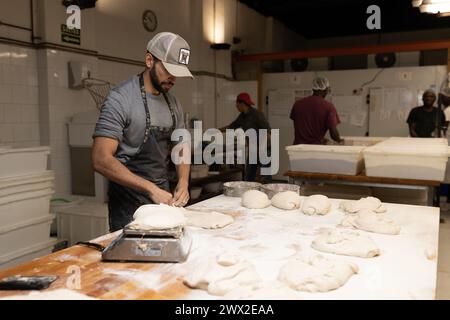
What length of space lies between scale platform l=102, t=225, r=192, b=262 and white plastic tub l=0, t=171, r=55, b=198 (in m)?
1.78

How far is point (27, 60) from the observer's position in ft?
12.7

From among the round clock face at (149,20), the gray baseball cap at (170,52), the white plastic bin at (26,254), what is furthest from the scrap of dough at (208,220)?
the round clock face at (149,20)

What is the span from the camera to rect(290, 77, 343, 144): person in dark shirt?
454 centimetres

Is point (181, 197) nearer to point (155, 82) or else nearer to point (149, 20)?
point (155, 82)

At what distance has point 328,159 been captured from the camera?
10.7ft

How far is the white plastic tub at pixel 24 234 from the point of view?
2863 mm

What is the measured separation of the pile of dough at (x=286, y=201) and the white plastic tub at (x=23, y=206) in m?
1.88

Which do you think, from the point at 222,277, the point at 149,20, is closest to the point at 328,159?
the point at 222,277

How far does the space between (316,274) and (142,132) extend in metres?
1.32

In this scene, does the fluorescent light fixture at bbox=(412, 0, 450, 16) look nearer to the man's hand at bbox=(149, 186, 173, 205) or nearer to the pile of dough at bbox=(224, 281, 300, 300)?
the man's hand at bbox=(149, 186, 173, 205)

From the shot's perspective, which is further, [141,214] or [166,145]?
[166,145]
